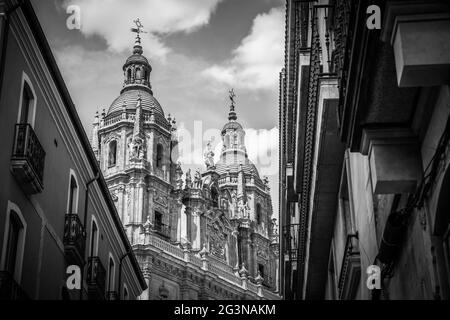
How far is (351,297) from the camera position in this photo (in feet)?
51.9

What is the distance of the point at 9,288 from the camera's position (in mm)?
13453

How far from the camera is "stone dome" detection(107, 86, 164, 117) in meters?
59.1

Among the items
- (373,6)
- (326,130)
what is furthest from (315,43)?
(373,6)

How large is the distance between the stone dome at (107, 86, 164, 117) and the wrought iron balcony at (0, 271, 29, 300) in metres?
45.0

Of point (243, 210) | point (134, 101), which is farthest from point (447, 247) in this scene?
point (243, 210)

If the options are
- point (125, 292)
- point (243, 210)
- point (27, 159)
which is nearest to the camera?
point (27, 159)

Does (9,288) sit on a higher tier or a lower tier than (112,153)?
lower

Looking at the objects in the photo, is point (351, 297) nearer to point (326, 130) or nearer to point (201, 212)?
point (326, 130)

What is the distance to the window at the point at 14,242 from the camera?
14.3 meters

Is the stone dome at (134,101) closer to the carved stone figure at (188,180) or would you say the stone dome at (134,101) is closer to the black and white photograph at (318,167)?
the carved stone figure at (188,180)

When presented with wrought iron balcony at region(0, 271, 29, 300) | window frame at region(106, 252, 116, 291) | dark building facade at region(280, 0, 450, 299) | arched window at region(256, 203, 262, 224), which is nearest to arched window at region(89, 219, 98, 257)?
window frame at region(106, 252, 116, 291)

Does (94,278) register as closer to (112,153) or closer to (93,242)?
(93,242)

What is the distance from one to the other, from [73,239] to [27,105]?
3823 millimetres

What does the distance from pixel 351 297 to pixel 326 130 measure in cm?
352
